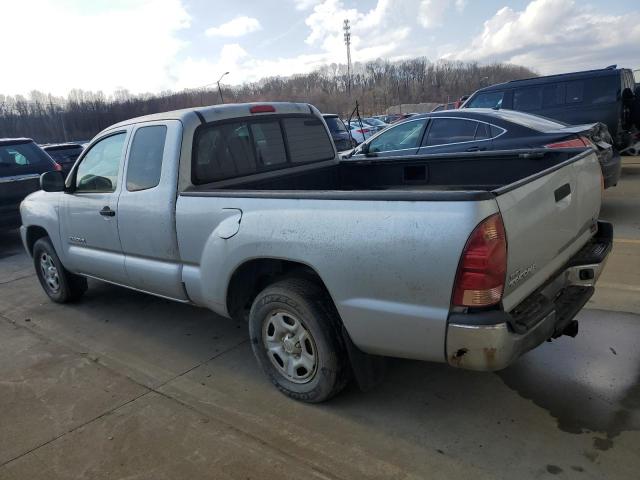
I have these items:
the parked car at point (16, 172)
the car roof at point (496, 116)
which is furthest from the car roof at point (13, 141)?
the car roof at point (496, 116)

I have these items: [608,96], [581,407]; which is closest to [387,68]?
[608,96]

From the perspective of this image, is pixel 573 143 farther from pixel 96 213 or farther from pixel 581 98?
pixel 96 213

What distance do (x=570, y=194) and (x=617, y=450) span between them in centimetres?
137

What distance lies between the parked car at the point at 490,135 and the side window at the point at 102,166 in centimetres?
422

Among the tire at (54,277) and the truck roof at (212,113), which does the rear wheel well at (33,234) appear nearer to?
the tire at (54,277)

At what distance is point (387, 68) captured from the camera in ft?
406

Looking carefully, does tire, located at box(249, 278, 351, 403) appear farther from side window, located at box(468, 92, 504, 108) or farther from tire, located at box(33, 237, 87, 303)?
side window, located at box(468, 92, 504, 108)

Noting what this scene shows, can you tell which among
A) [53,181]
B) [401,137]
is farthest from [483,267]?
[401,137]

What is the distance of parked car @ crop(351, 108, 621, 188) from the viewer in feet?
21.6

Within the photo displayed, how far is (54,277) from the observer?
18.0ft

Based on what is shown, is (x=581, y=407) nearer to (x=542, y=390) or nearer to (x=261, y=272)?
(x=542, y=390)

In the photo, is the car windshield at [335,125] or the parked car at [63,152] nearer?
the parked car at [63,152]

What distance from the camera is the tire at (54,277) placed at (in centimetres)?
530

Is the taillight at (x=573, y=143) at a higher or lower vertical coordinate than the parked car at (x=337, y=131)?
lower
